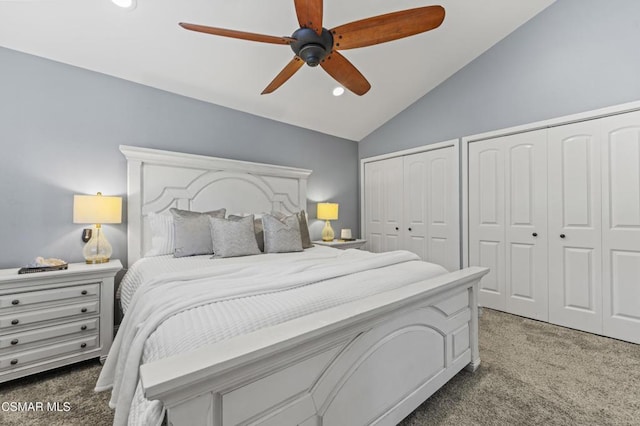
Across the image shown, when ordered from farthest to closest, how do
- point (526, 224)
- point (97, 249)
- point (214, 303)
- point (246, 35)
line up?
1. point (526, 224)
2. point (97, 249)
3. point (246, 35)
4. point (214, 303)

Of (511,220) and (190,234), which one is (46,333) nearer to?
(190,234)

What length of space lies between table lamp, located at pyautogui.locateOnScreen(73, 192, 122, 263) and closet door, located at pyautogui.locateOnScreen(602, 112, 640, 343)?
4.19 m

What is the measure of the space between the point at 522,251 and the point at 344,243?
198cm

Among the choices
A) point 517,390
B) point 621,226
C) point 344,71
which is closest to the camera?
point 517,390

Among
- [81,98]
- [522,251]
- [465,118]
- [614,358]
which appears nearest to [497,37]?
[465,118]

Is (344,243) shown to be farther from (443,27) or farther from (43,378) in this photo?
(43,378)

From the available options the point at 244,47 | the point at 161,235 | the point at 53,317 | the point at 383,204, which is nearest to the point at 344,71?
the point at 244,47

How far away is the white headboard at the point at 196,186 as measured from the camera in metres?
2.59

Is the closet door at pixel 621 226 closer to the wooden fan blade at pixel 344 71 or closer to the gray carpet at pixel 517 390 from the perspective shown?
the gray carpet at pixel 517 390

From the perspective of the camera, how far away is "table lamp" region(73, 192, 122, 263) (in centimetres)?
218

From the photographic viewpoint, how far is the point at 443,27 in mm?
2900

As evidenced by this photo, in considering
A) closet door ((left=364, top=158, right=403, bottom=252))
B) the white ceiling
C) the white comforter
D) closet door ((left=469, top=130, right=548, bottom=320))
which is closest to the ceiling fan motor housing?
the white ceiling

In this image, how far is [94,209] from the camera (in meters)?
2.21

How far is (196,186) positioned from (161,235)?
2.09 feet
